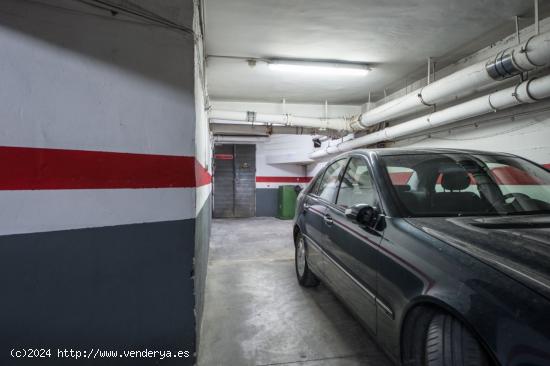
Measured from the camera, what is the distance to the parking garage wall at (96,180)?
150cm

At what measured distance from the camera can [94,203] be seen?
1.61 metres

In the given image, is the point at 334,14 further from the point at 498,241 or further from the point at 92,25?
the point at 498,241

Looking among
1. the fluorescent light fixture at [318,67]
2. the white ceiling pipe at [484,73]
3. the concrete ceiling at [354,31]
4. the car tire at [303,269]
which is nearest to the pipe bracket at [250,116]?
the concrete ceiling at [354,31]

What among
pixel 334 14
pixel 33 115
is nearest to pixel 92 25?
pixel 33 115

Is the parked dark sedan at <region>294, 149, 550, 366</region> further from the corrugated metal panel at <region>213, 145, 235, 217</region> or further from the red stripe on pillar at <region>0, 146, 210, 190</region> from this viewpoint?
the corrugated metal panel at <region>213, 145, 235, 217</region>

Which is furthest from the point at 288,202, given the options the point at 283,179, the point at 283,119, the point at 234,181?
the point at 283,119

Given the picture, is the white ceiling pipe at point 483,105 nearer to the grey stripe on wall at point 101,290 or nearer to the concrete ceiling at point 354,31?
the concrete ceiling at point 354,31

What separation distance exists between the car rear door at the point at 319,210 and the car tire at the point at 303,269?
20cm

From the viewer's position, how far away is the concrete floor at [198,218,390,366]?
2080mm

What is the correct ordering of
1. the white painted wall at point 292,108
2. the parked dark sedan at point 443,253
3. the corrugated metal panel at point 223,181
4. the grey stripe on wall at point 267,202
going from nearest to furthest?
the parked dark sedan at point 443,253 → the white painted wall at point 292,108 → the corrugated metal panel at point 223,181 → the grey stripe on wall at point 267,202

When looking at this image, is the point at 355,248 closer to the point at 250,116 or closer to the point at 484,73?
the point at 484,73

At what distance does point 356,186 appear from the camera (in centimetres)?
235

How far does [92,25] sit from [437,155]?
2.31 metres

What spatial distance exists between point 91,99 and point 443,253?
188cm
